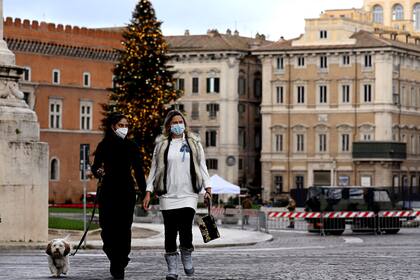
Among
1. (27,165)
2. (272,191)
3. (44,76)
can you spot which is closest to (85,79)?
(44,76)

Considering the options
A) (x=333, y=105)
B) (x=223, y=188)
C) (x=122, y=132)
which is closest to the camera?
(x=122, y=132)

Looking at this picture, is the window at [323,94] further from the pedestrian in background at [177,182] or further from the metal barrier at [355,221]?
the pedestrian in background at [177,182]

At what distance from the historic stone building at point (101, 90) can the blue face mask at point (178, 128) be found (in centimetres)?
9231

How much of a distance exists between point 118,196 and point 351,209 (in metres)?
33.7

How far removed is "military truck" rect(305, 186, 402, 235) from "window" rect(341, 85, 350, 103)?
75.6m

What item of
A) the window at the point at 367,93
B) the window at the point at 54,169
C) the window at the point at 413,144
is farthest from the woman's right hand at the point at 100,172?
the window at the point at 413,144

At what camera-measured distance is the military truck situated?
5138 cm

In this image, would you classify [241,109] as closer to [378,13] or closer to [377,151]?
[377,151]

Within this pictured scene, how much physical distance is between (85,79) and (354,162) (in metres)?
23.6

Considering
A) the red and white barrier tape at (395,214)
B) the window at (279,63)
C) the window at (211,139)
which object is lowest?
the red and white barrier tape at (395,214)

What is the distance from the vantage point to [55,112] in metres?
116

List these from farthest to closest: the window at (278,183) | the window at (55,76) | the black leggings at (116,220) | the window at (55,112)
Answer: the window at (278,183) < the window at (55,112) < the window at (55,76) < the black leggings at (116,220)

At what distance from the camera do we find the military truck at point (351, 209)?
51.4 m

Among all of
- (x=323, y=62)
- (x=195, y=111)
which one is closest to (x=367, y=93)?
(x=323, y=62)
